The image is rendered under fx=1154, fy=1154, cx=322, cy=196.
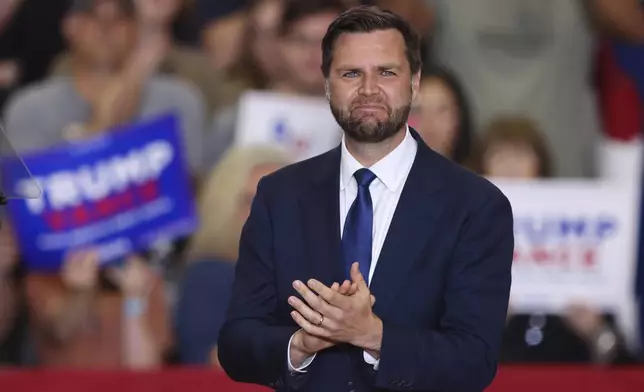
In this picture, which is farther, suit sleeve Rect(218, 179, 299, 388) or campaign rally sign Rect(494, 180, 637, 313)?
campaign rally sign Rect(494, 180, 637, 313)

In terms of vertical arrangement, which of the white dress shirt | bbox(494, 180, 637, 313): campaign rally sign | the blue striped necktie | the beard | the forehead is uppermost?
the forehead

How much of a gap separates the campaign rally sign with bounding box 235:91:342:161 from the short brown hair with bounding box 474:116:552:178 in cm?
52

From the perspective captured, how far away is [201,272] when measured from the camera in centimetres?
401

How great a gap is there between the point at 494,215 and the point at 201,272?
7.84 feet

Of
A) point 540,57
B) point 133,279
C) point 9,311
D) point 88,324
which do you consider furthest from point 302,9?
point 9,311

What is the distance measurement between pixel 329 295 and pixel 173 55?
2.67 m

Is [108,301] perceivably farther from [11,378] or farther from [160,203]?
[11,378]

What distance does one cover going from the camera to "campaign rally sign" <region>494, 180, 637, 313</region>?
4027mm

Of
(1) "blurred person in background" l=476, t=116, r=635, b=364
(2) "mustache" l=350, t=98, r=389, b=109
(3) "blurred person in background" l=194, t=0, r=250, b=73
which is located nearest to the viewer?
(2) "mustache" l=350, t=98, r=389, b=109

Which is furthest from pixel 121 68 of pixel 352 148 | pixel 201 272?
pixel 352 148

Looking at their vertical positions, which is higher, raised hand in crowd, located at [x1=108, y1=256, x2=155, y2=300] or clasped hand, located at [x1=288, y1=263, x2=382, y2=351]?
clasped hand, located at [x1=288, y1=263, x2=382, y2=351]

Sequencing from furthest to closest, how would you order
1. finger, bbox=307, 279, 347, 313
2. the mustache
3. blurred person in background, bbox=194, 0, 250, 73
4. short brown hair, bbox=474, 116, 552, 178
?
blurred person in background, bbox=194, 0, 250, 73 < short brown hair, bbox=474, 116, 552, 178 < the mustache < finger, bbox=307, 279, 347, 313

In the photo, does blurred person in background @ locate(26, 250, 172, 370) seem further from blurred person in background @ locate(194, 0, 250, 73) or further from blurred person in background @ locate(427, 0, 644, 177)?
blurred person in background @ locate(427, 0, 644, 177)

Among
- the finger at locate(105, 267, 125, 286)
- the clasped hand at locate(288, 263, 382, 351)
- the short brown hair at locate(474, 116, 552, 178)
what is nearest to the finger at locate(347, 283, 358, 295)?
the clasped hand at locate(288, 263, 382, 351)
